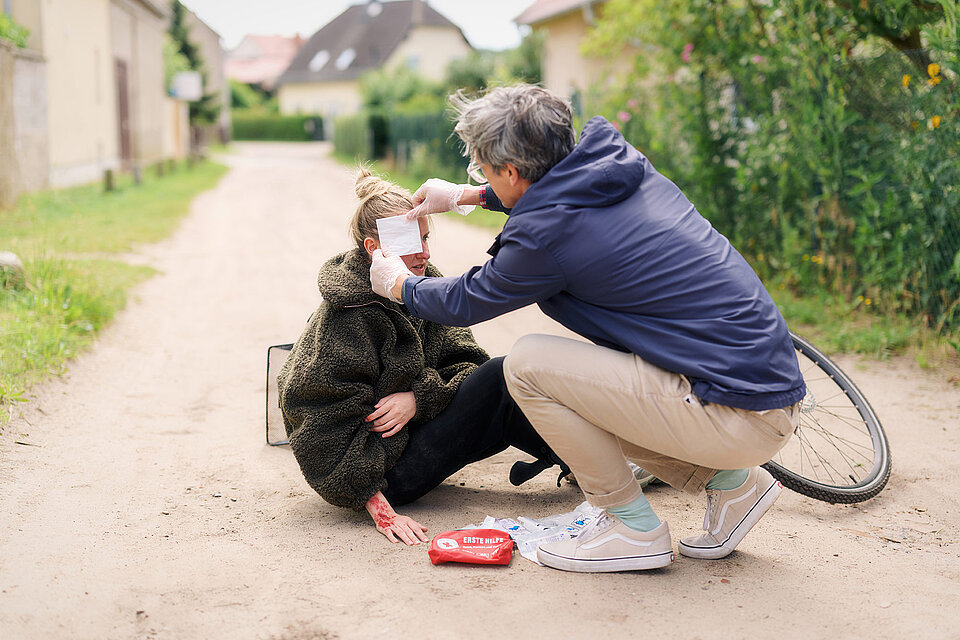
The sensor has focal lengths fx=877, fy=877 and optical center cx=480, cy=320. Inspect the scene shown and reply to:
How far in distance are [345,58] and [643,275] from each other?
57.8 m

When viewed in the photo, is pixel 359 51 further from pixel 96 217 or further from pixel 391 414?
pixel 391 414

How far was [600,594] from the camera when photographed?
272 centimetres

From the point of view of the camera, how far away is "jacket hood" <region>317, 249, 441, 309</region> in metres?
3.11

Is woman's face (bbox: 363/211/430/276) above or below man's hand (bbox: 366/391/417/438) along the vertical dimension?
above

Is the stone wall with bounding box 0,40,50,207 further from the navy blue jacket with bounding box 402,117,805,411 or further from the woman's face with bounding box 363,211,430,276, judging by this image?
the navy blue jacket with bounding box 402,117,805,411

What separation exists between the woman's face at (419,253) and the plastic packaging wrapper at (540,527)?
0.97m

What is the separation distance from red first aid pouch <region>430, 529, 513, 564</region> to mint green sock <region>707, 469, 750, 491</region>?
0.72 metres

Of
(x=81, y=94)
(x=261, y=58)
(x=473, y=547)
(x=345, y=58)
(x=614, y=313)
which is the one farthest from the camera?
(x=261, y=58)

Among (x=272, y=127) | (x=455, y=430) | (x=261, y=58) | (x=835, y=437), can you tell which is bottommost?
(x=835, y=437)

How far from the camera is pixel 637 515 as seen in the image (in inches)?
112

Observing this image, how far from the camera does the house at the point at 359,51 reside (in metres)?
51.6

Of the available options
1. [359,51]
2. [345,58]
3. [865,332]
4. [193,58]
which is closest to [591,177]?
[865,332]

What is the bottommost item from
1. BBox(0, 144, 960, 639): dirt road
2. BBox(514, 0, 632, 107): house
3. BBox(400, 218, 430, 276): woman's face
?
BBox(0, 144, 960, 639): dirt road

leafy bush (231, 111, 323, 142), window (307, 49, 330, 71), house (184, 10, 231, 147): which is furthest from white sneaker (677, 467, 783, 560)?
window (307, 49, 330, 71)
